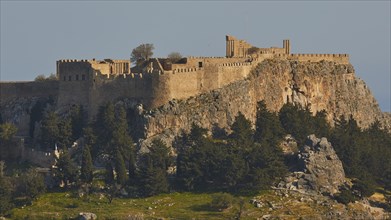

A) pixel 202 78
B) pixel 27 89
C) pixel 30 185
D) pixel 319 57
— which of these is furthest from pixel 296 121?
pixel 30 185

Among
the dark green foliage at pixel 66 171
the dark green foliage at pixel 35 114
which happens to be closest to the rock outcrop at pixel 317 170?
the dark green foliage at pixel 66 171

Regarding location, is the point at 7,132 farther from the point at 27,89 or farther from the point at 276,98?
the point at 276,98

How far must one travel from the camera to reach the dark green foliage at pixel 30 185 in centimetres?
13550

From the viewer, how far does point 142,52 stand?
161 m

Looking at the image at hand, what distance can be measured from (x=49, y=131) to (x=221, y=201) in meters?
25.6

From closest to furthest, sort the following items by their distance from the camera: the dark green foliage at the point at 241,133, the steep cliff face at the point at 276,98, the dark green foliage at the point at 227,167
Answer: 1. the dark green foliage at the point at 227,167
2. the dark green foliage at the point at 241,133
3. the steep cliff face at the point at 276,98

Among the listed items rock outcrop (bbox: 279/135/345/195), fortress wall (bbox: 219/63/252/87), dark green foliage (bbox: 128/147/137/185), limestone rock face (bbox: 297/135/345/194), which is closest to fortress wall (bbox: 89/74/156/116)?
dark green foliage (bbox: 128/147/137/185)

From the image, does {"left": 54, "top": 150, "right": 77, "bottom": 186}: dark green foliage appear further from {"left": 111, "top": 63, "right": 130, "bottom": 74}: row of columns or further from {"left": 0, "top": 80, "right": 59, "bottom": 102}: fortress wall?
{"left": 0, "top": 80, "right": 59, "bottom": 102}: fortress wall

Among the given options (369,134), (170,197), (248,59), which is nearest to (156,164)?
(170,197)

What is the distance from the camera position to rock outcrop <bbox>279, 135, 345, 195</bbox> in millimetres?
142000

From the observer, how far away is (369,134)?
166 m

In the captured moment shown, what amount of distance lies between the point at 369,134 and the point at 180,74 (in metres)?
32.0

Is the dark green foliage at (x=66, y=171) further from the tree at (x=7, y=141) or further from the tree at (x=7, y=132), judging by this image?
the tree at (x=7, y=141)

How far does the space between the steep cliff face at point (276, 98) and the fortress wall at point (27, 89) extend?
18.5 metres
